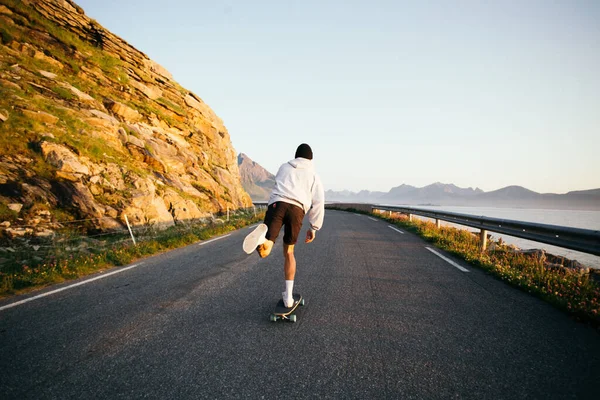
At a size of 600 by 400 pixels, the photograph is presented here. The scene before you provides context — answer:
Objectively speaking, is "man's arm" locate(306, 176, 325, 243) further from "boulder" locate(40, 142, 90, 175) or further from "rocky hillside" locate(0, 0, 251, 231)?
"boulder" locate(40, 142, 90, 175)

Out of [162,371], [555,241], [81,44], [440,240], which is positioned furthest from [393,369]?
[81,44]

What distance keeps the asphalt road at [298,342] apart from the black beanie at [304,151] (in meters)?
2.16

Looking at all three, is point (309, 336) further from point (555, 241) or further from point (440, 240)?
point (440, 240)

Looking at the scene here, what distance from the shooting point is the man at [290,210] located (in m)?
3.53

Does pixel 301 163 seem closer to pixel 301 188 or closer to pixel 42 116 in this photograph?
pixel 301 188

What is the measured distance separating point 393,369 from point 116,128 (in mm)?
17644

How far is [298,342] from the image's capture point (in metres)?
2.85

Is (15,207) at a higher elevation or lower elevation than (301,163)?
lower

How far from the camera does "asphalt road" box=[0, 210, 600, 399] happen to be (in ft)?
7.03

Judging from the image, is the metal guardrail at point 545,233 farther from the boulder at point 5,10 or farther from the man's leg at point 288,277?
the boulder at point 5,10

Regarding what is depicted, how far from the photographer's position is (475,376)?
7.49 ft

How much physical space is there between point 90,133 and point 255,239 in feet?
44.9

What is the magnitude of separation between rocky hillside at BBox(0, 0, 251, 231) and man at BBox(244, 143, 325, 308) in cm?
787

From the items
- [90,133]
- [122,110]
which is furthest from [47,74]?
[90,133]
